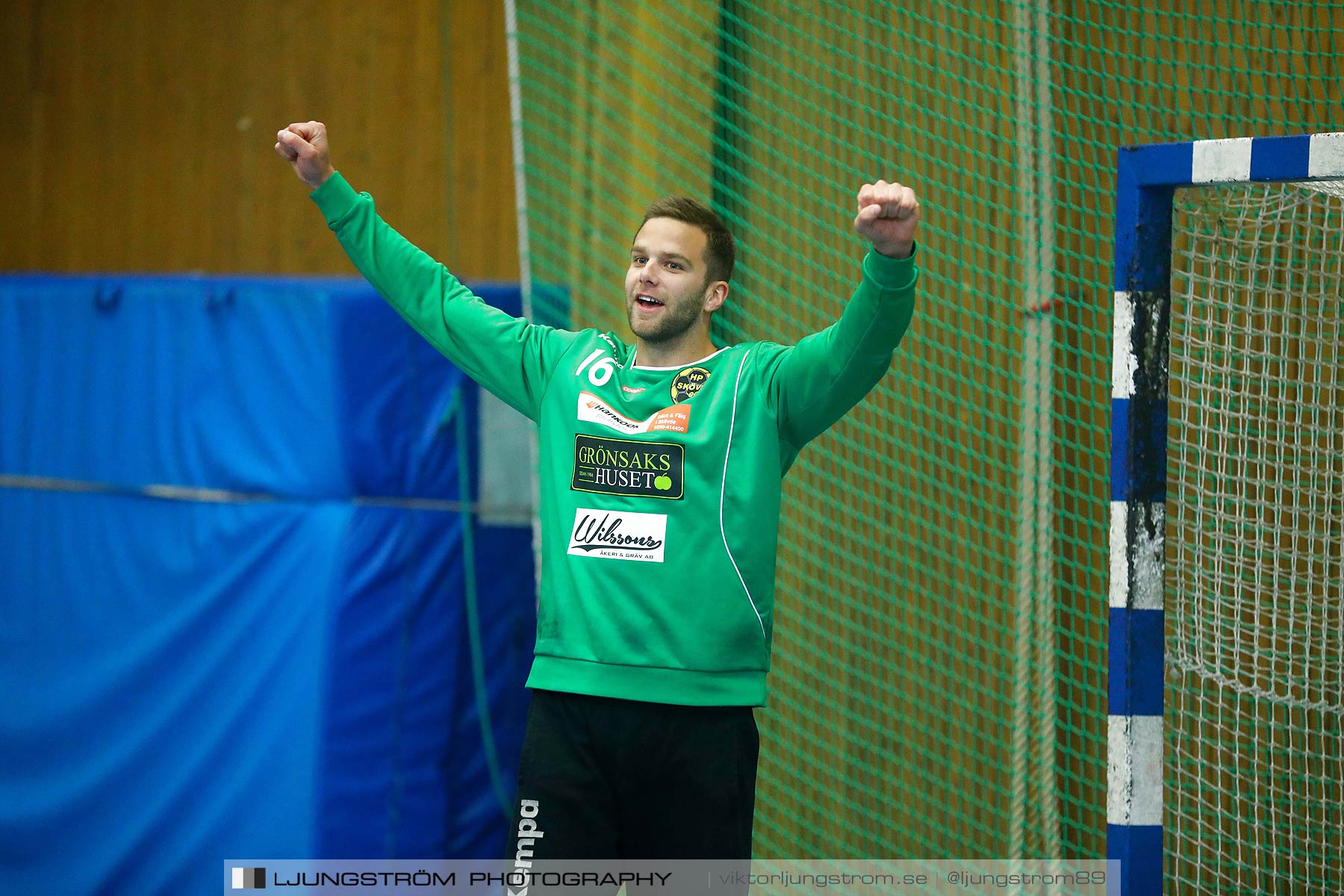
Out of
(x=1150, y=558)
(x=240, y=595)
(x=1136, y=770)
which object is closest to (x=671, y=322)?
(x=1150, y=558)

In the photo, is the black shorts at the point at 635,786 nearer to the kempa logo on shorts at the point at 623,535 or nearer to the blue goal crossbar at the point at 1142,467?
the kempa logo on shorts at the point at 623,535

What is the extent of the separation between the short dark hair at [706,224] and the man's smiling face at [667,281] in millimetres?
12

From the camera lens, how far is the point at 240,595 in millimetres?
4102

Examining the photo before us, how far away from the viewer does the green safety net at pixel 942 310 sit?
4039mm

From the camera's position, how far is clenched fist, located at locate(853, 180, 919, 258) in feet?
7.08

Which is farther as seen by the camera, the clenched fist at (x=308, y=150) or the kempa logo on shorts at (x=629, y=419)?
the clenched fist at (x=308, y=150)

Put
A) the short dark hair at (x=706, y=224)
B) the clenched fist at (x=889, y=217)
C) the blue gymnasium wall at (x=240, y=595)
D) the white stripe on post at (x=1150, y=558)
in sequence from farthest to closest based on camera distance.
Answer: the blue gymnasium wall at (x=240, y=595)
the white stripe on post at (x=1150, y=558)
the short dark hair at (x=706, y=224)
the clenched fist at (x=889, y=217)

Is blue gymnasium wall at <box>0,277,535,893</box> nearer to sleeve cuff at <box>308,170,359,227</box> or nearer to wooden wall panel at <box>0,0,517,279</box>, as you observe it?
sleeve cuff at <box>308,170,359,227</box>

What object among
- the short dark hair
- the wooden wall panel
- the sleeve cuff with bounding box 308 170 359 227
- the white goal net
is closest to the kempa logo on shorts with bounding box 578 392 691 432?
the short dark hair

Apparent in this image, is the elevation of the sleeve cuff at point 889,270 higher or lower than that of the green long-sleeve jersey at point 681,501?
higher

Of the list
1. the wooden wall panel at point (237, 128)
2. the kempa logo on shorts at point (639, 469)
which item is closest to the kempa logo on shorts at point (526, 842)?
the kempa logo on shorts at point (639, 469)

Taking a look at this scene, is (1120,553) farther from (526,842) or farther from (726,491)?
(526,842)

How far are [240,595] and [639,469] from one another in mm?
2156

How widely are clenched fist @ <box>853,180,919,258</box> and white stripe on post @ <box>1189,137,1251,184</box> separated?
0.83 meters
